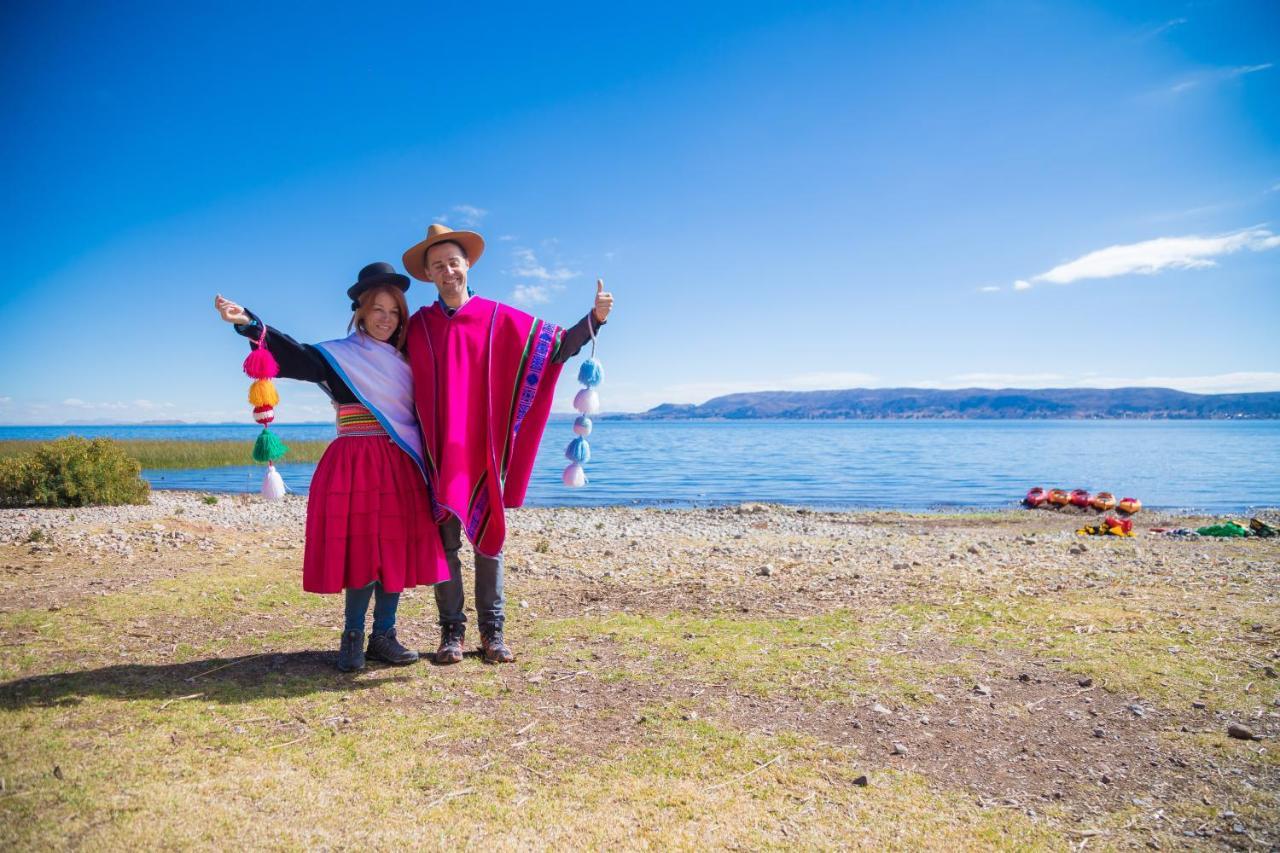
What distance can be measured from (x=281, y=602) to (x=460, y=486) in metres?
2.78

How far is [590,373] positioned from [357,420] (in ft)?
5.12

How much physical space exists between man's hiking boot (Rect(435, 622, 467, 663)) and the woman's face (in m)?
1.94

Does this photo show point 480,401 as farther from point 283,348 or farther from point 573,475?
point 283,348

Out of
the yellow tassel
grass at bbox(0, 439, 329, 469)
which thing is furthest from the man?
grass at bbox(0, 439, 329, 469)

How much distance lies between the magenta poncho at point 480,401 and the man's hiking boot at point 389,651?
0.80 m

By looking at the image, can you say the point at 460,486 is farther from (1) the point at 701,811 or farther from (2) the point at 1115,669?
(2) the point at 1115,669

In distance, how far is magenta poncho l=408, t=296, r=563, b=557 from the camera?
4.38 metres

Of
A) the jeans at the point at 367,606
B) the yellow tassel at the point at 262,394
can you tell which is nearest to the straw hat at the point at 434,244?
the yellow tassel at the point at 262,394

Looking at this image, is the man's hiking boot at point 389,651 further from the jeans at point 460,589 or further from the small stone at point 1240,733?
the small stone at point 1240,733

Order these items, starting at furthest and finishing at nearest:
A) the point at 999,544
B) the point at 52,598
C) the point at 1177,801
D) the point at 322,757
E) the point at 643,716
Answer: the point at 999,544
the point at 52,598
the point at 643,716
the point at 322,757
the point at 1177,801

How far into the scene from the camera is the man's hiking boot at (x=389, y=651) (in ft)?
14.8

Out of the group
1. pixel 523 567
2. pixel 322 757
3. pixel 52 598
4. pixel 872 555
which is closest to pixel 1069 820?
pixel 322 757

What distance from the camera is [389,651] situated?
4512 mm

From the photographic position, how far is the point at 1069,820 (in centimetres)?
281
